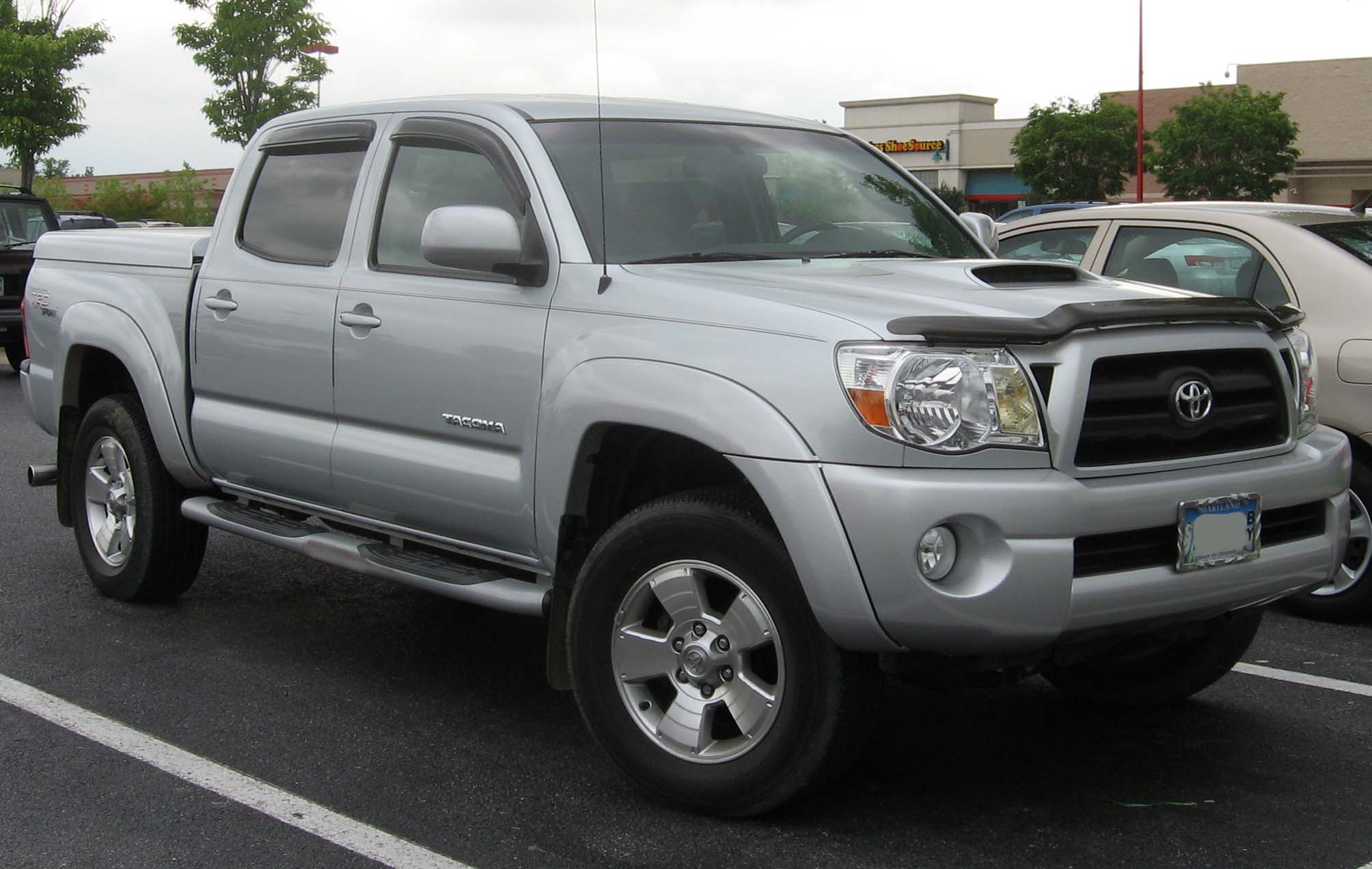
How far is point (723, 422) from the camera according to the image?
3754mm

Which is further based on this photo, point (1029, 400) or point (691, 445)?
point (691, 445)

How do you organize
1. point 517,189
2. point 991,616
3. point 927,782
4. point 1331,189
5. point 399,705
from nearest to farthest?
point 991,616 < point 927,782 < point 517,189 < point 399,705 < point 1331,189

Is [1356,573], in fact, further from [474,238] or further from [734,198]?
[474,238]

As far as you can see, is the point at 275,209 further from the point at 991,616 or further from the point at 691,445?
the point at 991,616

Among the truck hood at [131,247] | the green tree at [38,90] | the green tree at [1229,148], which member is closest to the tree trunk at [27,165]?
the green tree at [38,90]

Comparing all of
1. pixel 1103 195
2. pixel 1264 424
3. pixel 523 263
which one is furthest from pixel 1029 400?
pixel 1103 195

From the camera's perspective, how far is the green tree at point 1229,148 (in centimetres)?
4847

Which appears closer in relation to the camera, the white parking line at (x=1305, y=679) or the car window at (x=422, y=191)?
the car window at (x=422, y=191)

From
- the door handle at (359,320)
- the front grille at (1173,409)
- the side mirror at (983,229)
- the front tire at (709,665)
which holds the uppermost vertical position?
the side mirror at (983,229)

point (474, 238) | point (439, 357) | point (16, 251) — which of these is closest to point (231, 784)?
point (439, 357)

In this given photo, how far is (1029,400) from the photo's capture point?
3.60 metres

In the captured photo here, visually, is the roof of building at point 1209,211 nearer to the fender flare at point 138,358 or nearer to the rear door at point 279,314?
the rear door at point 279,314

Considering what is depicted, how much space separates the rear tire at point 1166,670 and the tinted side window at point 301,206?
2.80 metres

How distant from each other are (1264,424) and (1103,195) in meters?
53.6
